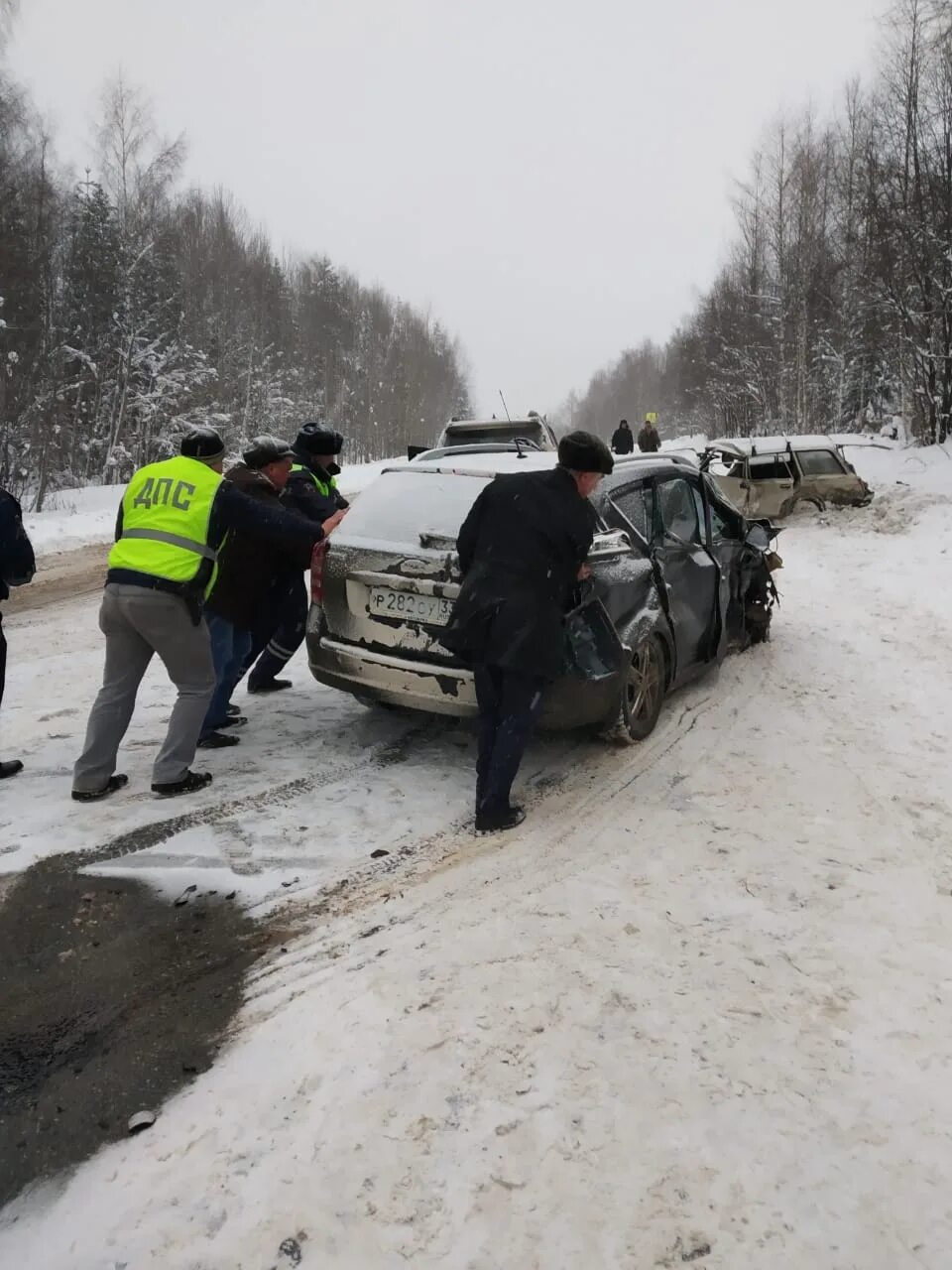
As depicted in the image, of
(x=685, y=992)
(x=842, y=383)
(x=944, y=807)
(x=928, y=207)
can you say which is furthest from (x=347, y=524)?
(x=842, y=383)

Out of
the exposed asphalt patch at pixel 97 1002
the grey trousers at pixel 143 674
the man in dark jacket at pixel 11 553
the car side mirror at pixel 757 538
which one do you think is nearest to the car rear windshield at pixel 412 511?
the grey trousers at pixel 143 674

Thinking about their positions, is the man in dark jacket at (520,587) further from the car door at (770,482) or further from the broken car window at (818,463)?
the broken car window at (818,463)

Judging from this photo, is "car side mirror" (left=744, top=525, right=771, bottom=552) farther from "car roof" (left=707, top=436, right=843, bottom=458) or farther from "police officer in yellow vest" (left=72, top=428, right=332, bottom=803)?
"car roof" (left=707, top=436, right=843, bottom=458)

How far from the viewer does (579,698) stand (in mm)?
4207

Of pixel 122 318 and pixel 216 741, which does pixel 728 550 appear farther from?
pixel 122 318

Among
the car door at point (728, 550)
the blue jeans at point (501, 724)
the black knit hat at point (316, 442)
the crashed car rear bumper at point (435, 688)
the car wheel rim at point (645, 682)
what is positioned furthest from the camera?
the car door at point (728, 550)

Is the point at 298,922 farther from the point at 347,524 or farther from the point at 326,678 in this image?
the point at 347,524

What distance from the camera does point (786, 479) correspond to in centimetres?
1434

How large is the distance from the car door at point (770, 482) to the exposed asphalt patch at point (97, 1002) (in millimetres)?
12984

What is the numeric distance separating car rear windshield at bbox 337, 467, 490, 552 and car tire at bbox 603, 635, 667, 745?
125cm

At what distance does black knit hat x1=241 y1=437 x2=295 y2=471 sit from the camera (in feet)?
16.2

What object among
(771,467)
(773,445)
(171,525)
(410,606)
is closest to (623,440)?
(773,445)

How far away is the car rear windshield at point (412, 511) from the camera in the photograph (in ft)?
14.6

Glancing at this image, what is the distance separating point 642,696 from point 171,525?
109 inches
